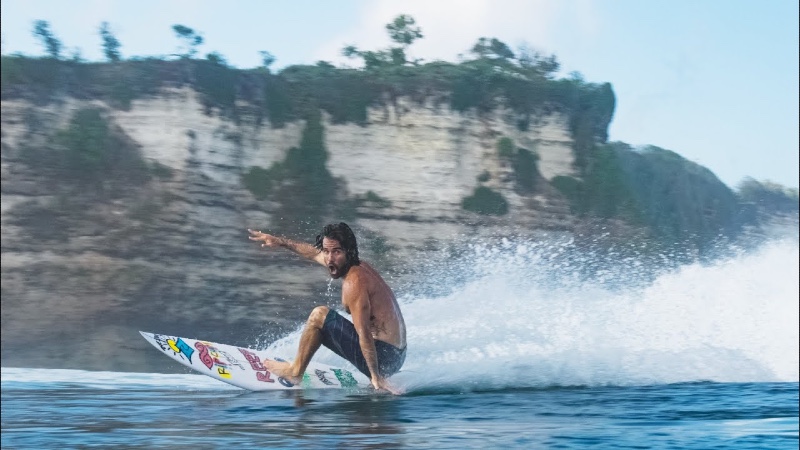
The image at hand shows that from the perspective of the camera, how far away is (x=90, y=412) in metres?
6.88

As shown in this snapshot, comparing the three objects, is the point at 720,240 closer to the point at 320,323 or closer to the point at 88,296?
the point at 88,296

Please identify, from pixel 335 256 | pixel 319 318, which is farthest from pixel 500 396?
pixel 335 256

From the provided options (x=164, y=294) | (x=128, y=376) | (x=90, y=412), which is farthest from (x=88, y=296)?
(x=90, y=412)

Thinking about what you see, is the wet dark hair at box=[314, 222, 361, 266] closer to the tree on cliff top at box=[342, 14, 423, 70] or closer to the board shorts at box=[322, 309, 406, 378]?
the board shorts at box=[322, 309, 406, 378]

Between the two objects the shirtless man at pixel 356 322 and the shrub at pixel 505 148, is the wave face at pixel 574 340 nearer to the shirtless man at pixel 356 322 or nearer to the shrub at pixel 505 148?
the shirtless man at pixel 356 322

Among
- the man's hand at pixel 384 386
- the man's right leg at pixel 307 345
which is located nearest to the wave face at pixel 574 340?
the man's hand at pixel 384 386

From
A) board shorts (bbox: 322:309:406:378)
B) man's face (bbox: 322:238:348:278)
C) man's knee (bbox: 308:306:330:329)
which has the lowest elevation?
board shorts (bbox: 322:309:406:378)

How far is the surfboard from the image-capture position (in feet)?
27.2

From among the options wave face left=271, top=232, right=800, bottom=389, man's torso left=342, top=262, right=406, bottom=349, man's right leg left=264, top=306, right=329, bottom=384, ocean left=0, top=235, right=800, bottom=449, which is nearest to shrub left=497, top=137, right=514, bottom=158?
wave face left=271, top=232, right=800, bottom=389

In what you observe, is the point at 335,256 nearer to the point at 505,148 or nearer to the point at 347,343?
the point at 347,343

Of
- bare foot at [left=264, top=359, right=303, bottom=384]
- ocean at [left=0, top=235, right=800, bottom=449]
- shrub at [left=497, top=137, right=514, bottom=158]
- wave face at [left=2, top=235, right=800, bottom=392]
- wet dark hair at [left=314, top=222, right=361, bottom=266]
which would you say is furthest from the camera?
shrub at [left=497, top=137, right=514, bottom=158]

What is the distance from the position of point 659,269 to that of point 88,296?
1607cm

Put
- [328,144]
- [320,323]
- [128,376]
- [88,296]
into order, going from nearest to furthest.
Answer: [320,323]
[128,376]
[88,296]
[328,144]

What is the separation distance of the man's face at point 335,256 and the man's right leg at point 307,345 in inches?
11.3
